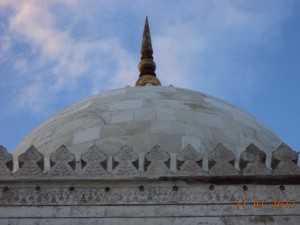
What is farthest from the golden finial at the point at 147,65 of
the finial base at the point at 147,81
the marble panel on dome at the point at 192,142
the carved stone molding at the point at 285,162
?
the carved stone molding at the point at 285,162

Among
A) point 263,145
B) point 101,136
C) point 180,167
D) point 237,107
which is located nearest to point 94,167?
point 180,167

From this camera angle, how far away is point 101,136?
11812 mm

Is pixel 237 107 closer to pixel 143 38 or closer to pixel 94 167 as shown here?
pixel 94 167

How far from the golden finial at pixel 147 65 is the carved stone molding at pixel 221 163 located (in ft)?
27.8

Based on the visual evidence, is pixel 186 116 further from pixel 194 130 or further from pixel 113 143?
pixel 113 143

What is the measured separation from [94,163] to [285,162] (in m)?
2.83

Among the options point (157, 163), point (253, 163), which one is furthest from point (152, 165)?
point (253, 163)

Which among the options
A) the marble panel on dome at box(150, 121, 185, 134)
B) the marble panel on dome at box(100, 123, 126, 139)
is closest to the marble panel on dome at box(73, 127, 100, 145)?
the marble panel on dome at box(100, 123, 126, 139)

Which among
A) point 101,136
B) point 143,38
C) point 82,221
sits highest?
point 143,38

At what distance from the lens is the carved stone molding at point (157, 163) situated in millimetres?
9500

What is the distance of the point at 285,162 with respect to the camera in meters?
9.66

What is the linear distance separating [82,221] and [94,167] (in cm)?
95

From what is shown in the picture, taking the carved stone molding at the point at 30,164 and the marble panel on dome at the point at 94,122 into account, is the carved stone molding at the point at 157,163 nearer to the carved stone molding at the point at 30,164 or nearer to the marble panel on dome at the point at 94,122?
the carved stone molding at the point at 30,164
